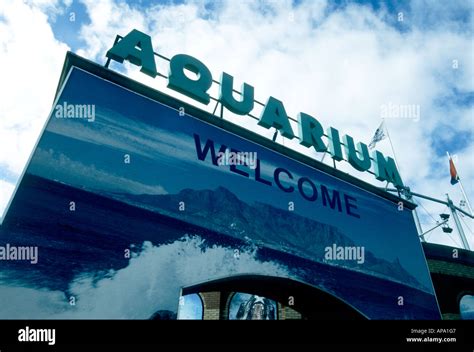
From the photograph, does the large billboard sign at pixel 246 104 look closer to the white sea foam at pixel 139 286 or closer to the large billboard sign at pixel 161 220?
the large billboard sign at pixel 161 220

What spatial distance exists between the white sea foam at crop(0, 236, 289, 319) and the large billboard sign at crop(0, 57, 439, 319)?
0.07 ft

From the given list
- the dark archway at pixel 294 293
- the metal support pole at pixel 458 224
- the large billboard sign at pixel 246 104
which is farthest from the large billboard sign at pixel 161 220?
the metal support pole at pixel 458 224

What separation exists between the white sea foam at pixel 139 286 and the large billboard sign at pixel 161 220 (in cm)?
2

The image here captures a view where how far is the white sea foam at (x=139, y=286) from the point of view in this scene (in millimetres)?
6074

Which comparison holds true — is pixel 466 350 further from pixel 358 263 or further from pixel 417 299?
pixel 417 299

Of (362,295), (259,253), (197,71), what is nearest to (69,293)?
(259,253)

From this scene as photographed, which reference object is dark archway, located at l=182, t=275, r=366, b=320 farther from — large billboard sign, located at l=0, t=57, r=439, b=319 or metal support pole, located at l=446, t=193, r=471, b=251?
metal support pole, located at l=446, t=193, r=471, b=251

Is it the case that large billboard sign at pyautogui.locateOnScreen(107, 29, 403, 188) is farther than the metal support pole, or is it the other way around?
the metal support pole

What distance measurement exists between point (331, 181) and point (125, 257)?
787 cm

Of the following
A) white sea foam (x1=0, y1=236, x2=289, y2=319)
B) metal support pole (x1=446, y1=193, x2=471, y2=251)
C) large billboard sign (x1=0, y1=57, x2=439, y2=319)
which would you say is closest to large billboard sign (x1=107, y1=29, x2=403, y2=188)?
large billboard sign (x1=0, y1=57, x2=439, y2=319)

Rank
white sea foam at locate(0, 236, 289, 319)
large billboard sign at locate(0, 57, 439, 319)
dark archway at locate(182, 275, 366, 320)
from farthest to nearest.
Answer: dark archway at locate(182, 275, 366, 320) → large billboard sign at locate(0, 57, 439, 319) → white sea foam at locate(0, 236, 289, 319)

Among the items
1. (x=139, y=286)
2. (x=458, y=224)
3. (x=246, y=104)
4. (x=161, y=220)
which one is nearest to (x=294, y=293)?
(x=161, y=220)

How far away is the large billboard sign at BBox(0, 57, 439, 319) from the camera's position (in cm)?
659

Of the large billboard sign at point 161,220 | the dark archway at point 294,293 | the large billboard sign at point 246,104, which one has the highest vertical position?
the large billboard sign at point 246,104
